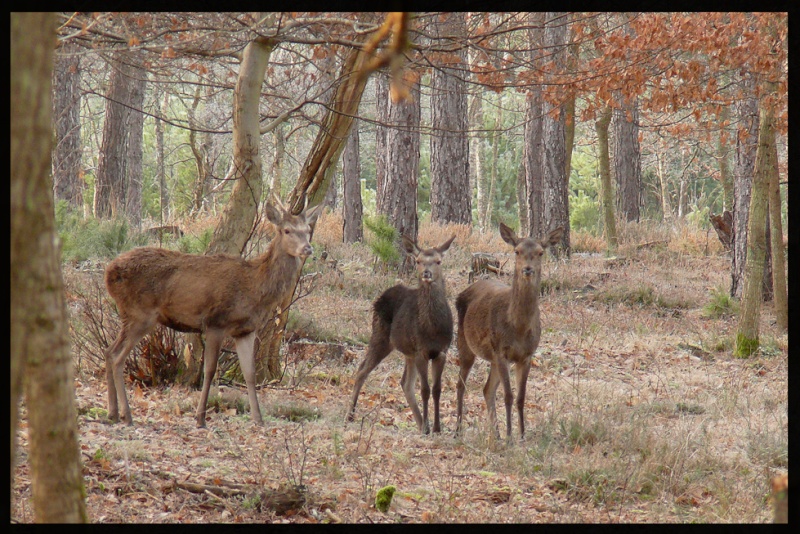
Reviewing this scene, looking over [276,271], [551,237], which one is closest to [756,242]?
[551,237]

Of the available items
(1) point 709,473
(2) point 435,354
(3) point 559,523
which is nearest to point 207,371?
(2) point 435,354

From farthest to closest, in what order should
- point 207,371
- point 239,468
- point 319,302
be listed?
point 319,302 → point 207,371 → point 239,468

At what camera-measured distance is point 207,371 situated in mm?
7895

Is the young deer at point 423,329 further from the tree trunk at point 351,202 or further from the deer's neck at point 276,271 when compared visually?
the tree trunk at point 351,202

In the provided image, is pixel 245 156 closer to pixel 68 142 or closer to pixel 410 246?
pixel 410 246

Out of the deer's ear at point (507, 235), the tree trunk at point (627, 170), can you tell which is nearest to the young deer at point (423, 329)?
the deer's ear at point (507, 235)

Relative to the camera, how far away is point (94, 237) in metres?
15.2

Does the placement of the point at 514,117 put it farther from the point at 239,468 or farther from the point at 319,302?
the point at 239,468

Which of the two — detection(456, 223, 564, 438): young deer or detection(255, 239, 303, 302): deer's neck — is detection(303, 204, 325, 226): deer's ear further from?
detection(456, 223, 564, 438): young deer

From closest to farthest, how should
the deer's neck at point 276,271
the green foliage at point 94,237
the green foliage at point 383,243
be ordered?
the deer's neck at point 276,271 < the green foliage at point 94,237 < the green foliage at point 383,243

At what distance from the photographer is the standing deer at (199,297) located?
7930 millimetres

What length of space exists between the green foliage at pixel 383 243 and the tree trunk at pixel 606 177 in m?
4.54
